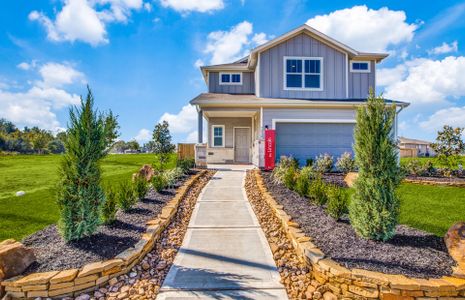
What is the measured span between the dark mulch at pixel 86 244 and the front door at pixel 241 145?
10806 millimetres

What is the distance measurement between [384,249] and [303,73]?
11.1 meters

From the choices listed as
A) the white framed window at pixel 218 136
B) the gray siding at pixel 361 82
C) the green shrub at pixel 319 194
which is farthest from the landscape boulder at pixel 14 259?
the gray siding at pixel 361 82

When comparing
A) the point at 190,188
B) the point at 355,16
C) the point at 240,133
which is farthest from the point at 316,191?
the point at 240,133

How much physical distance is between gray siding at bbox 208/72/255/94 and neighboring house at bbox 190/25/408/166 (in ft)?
3.09

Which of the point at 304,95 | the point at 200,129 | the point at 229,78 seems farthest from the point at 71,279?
the point at 229,78

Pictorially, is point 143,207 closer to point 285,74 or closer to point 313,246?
point 313,246

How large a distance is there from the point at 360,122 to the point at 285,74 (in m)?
9.80

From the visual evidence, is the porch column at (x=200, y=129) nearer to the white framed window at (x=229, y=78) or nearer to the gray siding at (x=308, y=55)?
the gray siding at (x=308, y=55)

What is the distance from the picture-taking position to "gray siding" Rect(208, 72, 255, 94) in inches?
597

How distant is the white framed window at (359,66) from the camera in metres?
14.1

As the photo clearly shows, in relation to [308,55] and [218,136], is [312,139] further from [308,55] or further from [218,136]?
[218,136]

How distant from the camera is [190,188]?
8.41 m

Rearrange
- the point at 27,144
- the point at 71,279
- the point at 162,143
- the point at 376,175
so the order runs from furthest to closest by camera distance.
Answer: the point at 27,144, the point at 162,143, the point at 376,175, the point at 71,279

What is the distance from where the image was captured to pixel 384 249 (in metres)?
3.75
